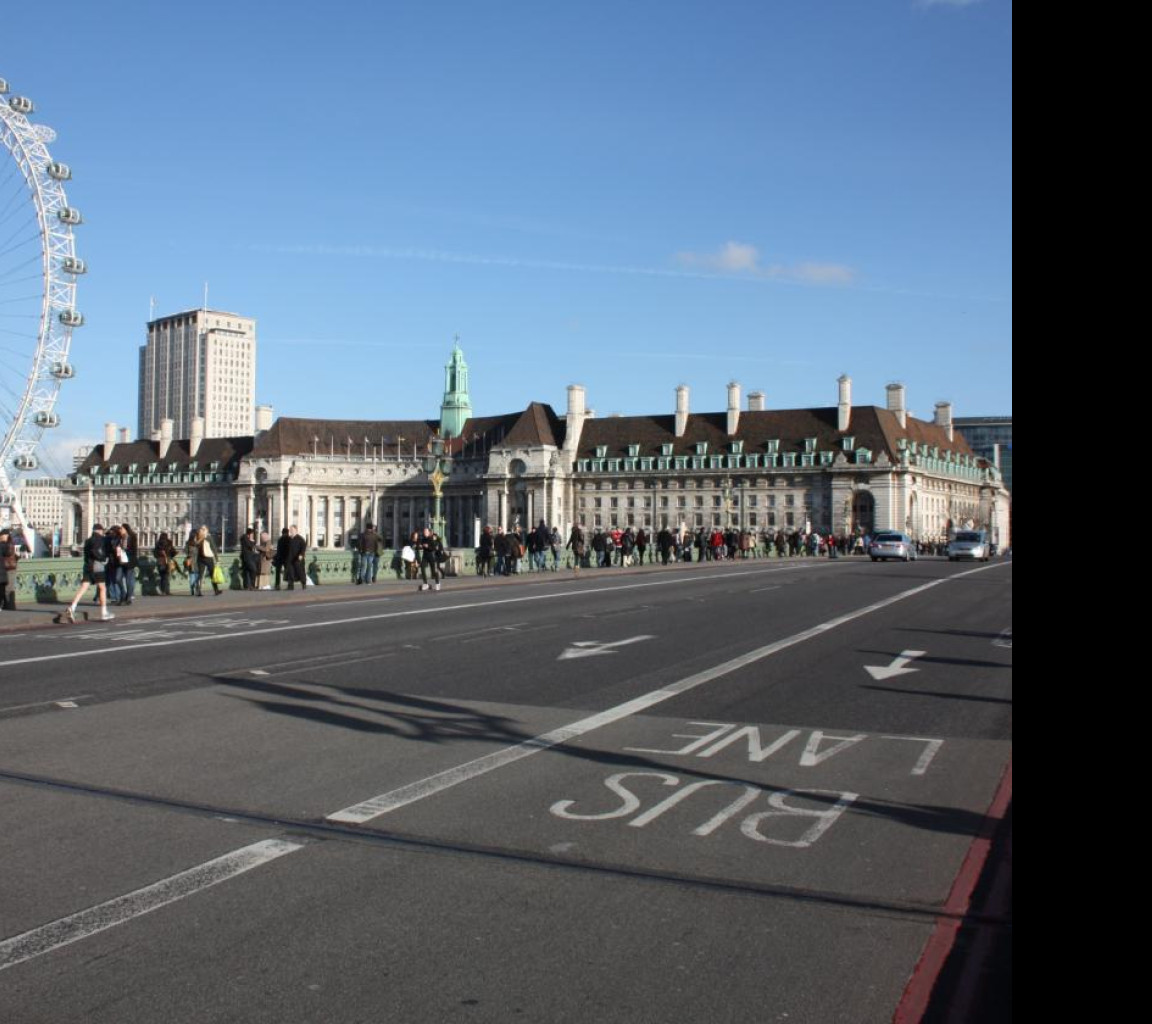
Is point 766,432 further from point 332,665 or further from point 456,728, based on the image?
point 456,728

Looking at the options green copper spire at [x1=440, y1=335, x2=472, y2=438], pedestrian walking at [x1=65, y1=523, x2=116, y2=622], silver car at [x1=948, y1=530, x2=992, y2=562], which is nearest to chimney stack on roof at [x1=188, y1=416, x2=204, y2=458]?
green copper spire at [x1=440, y1=335, x2=472, y2=438]

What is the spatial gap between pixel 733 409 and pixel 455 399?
1866 inches

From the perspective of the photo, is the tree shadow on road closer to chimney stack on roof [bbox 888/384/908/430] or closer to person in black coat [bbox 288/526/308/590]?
person in black coat [bbox 288/526/308/590]

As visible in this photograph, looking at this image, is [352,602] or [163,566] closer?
[352,602]

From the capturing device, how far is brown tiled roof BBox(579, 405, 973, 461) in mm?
139625

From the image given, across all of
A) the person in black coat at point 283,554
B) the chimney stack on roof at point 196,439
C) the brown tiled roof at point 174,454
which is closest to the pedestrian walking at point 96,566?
the person in black coat at point 283,554

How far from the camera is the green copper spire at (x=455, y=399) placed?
176 metres

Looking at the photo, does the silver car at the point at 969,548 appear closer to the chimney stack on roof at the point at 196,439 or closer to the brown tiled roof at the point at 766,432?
the brown tiled roof at the point at 766,432

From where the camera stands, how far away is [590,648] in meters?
18.2

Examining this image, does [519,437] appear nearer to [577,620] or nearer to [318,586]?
[318,586]

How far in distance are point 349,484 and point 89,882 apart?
544 feet

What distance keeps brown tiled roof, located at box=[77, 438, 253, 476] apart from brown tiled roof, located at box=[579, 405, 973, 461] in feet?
176

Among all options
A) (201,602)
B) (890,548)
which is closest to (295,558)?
(201,602)
